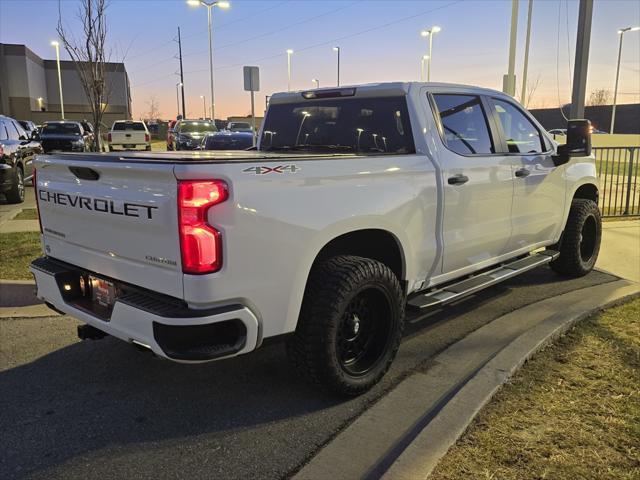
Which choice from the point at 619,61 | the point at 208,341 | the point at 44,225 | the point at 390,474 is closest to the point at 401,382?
the point at 390,474

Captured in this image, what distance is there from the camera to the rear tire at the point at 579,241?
5.91 meters

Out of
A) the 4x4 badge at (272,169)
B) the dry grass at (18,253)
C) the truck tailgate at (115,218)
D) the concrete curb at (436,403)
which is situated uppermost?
the 4x4 badge at (272,169)

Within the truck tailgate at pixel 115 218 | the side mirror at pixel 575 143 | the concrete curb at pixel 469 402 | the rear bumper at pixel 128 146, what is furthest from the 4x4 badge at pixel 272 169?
the rear bumper at pixel 128 146

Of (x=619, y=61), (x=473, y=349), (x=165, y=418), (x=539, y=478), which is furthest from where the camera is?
(x=619, y=61)

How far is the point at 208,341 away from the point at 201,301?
0.79ft

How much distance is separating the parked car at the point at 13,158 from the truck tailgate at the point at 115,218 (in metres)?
7.84

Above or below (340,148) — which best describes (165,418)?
below

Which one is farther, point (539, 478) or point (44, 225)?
point (44, 225)

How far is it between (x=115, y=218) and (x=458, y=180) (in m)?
2.34

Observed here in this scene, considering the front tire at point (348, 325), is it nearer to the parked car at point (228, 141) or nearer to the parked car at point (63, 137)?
the parked car at point (228, 141)

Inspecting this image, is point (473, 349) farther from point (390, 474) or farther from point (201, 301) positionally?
point (201, 301)

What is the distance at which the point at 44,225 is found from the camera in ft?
12.3

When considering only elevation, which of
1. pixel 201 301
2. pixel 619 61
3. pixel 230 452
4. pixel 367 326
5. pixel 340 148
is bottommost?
pixel 230 452

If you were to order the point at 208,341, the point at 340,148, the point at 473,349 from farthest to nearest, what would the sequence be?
the point at 340,148
the point at 473,349
the point at 208,341
